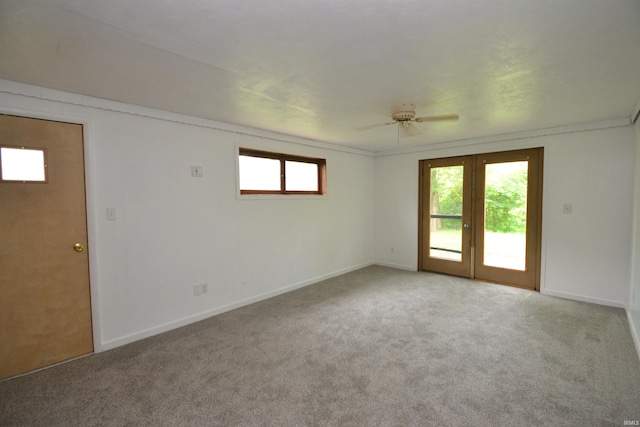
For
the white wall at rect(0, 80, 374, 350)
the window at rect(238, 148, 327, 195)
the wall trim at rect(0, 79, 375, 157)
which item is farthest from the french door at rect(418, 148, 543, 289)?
the wall trim at rect(0, 79, 375, 157)

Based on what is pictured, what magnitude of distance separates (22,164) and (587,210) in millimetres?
6051

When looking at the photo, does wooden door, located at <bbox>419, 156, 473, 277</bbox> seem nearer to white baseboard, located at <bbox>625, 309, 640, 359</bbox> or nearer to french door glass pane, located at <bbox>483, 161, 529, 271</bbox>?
french door glass pane, located at <bbox>483, 161, 529, 271</bbox>

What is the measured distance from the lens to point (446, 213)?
5164mm

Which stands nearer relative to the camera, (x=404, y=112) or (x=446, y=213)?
(x=404, y=112)

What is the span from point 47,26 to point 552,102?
3944 millimetres

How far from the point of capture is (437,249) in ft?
17.5

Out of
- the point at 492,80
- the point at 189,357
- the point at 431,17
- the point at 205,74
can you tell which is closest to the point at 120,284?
the point at 189,357

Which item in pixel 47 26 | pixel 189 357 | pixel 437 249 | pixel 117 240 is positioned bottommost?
pixel 189 357

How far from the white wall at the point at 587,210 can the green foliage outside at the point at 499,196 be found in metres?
0.29

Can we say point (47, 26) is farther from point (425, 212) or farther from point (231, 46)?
point (425, 212)

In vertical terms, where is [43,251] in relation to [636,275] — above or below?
above

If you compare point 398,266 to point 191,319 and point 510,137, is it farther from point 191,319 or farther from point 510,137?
point 191,319

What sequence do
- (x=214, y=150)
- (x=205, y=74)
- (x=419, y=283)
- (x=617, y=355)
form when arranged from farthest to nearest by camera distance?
(x=419, y=283)
(x=214, y=150)
(x=617, y=355)
(x=205, y=74)

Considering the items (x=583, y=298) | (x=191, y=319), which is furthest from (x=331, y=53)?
(x=583, y=298)
